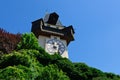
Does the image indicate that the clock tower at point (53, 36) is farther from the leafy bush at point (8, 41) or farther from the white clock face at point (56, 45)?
the leafy bush at point (8, 41)

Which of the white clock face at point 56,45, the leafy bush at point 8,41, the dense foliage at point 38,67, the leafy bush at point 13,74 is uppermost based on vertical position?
the white clock face at point 56,45

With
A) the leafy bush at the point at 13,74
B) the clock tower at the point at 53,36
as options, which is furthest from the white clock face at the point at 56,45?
the leafy bush at the point at 13,74

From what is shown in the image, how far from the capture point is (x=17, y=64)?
1032 inches

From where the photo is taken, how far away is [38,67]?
26.3 m

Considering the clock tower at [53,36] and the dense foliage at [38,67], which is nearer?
the dense foliage at [38,67]

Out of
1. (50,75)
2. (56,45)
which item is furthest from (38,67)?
(56,45)

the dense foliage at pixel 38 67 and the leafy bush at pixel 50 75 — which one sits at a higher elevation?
the dense foliage at pixel 38 67

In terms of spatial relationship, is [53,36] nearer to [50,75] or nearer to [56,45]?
[56,45]

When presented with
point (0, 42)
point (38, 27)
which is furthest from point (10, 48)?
point (38, 27)

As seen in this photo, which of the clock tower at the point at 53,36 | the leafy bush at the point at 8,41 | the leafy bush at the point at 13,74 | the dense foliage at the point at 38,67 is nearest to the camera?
the leafy bush at the point at 13,74

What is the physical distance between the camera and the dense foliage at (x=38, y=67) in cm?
2405

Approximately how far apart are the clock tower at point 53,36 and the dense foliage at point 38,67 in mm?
10448

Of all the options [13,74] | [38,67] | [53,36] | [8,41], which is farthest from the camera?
[53,36]

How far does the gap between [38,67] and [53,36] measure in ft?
59.3
